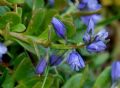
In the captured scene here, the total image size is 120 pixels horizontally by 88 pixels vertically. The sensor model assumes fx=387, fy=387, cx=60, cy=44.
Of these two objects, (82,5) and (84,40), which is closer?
(84,40)

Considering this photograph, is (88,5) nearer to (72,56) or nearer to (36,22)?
(36,22)

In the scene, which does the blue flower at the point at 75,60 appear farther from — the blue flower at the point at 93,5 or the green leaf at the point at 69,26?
the blue flower at the point at 93,5

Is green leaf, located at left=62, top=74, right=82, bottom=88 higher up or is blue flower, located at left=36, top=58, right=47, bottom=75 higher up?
blue flower, located at left=36, top=58, right=47, bottom=75

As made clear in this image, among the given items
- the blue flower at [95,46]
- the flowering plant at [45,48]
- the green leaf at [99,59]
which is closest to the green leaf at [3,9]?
the flowering plant at [45,48]

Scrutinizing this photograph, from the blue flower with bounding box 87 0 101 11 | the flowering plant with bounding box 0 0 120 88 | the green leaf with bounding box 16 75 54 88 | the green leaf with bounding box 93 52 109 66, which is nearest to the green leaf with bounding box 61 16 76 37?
the flowering plant with bounding box 0 0 120 88

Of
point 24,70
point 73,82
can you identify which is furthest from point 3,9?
point 73,82

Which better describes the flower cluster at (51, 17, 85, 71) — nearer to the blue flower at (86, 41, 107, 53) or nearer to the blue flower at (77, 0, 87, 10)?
the blue flower at (86, 41, 107, 53)
